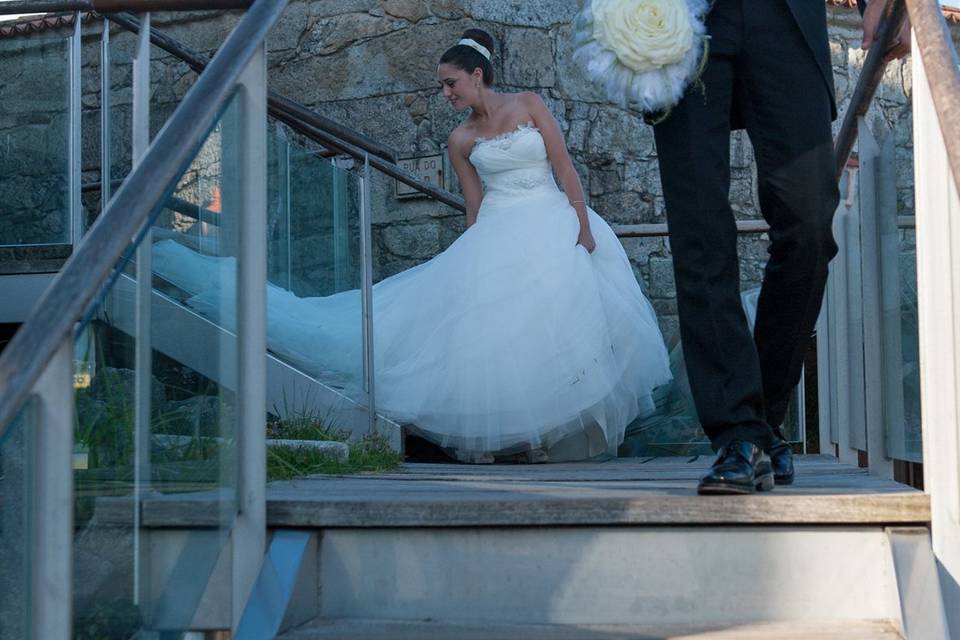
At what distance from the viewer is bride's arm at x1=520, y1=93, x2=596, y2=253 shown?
580 cm

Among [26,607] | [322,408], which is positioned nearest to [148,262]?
[26,607]

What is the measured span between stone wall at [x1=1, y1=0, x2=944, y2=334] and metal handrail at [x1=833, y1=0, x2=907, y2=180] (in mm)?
4699

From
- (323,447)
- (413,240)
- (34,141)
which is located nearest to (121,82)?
(413,240)

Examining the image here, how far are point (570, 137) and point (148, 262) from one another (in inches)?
256

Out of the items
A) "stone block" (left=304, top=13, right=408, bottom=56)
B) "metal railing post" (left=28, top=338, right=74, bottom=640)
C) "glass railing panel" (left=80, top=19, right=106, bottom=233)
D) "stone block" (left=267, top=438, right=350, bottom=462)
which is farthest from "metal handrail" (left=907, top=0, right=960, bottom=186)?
"stone block" (left=304, top=13, right=408, bottom=56)

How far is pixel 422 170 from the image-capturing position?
8500 millimetres

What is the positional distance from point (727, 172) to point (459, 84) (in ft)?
11.0

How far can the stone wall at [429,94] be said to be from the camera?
8508 millimetres

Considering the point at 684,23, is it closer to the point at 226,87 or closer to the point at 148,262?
the point at 226,87

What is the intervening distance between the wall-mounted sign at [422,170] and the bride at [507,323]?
2.24 meters

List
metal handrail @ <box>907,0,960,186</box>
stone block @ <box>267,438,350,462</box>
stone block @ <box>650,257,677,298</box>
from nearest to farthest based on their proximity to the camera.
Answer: metal handrail @ <box>907,0,960,186</box>
stone block @ <box>267,438,350,462</box>
stone block @ <box>650,257,677,298</box>

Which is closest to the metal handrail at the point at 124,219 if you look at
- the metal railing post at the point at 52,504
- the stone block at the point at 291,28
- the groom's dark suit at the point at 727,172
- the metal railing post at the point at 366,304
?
the metal railing post at the point at 52,504

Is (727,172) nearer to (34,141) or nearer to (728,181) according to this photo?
(728,181)

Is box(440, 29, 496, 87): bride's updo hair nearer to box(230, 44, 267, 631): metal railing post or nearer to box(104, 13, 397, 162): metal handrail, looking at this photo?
box(104, 13, 397, 162): metal handrail
